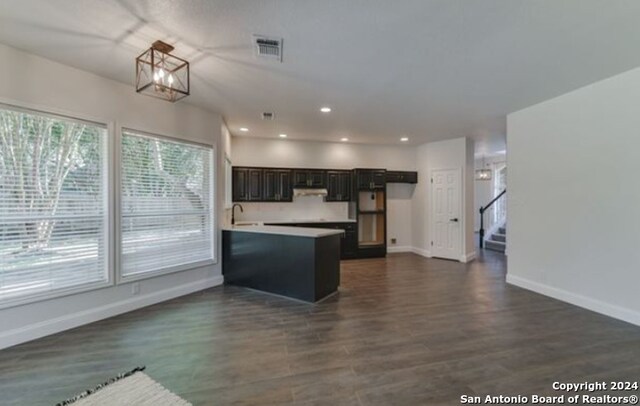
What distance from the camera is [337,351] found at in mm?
2648

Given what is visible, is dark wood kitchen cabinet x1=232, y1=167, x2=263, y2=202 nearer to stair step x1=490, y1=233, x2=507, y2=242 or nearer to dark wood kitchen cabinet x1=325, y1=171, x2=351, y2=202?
dark wood kitchen cabinet x1=325, y1=171, x2=351, y2=202

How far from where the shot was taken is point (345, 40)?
2547mm

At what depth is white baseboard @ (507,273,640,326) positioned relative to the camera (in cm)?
324

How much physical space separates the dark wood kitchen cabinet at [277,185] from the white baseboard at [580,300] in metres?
4.51

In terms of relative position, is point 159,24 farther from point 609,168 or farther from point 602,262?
point 602,262

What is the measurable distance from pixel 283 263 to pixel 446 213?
4.46m

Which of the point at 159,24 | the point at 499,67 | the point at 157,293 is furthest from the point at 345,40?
the point at 157,293

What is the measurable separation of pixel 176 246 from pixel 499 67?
15.0 ft

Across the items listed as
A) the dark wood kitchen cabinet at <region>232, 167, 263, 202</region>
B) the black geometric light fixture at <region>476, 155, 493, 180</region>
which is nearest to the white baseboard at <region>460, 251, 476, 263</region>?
the black geometric light fixture at <region>476, 155, 493, 180</region>

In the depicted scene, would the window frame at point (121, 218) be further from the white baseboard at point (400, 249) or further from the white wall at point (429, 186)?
the white wall at point (429, 186)

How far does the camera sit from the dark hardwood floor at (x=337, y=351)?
2125 mm

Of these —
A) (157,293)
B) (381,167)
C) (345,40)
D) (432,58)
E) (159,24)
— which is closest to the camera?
(159,24)

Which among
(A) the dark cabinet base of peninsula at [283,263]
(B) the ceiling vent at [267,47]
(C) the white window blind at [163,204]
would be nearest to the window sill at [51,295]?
(C) the white window blind at [163,204]

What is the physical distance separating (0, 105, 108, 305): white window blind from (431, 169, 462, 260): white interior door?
6.41 m
